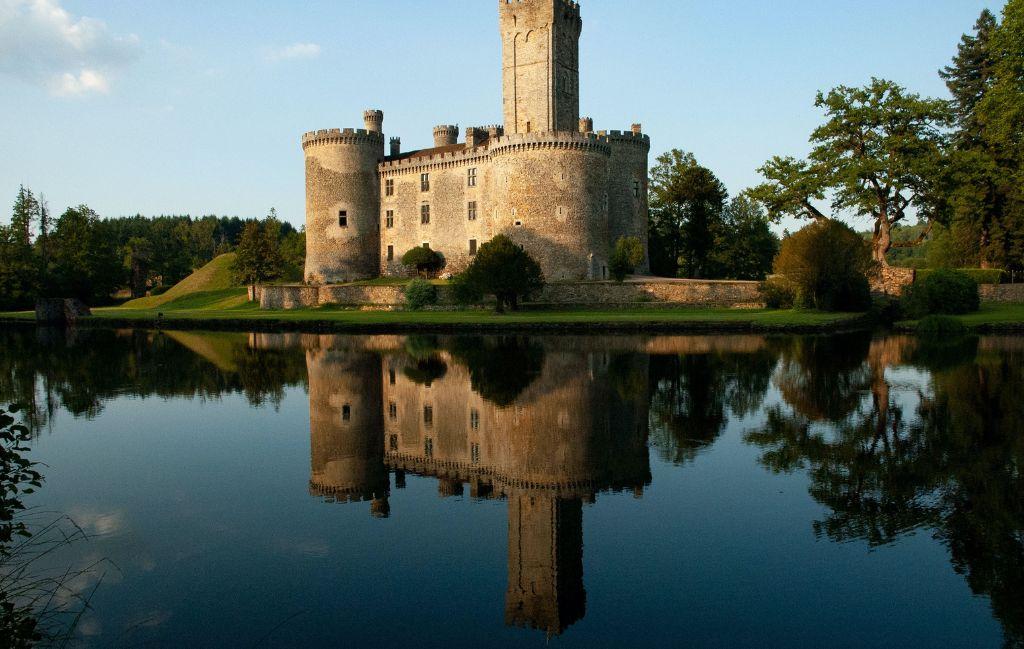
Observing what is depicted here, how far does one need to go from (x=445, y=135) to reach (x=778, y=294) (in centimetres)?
2665

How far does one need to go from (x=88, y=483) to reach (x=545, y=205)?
35.1 metres

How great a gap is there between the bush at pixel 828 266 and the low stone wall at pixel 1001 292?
931 centimetres

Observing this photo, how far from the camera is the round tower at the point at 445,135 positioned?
54.1 m

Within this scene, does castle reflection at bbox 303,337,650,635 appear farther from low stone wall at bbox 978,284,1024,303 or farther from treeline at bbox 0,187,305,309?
treeline at bbox 0,187,305,309

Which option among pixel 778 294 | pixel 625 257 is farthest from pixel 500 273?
pixel 778 294

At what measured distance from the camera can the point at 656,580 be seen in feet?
22.0

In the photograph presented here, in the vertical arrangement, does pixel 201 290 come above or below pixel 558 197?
below

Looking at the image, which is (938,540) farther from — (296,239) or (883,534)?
(296,239)

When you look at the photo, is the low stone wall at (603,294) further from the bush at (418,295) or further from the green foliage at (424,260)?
the green foliage at (424,260)

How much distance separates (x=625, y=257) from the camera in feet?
137

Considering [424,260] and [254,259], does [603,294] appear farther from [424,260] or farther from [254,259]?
[254,259]

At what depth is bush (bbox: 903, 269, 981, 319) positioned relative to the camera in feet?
109

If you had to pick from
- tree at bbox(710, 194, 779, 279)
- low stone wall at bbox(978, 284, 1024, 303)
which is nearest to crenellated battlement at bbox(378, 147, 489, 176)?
tree at bbox(710, 194, 779, 279)

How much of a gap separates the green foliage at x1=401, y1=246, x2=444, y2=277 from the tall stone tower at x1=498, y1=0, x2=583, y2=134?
924cm
